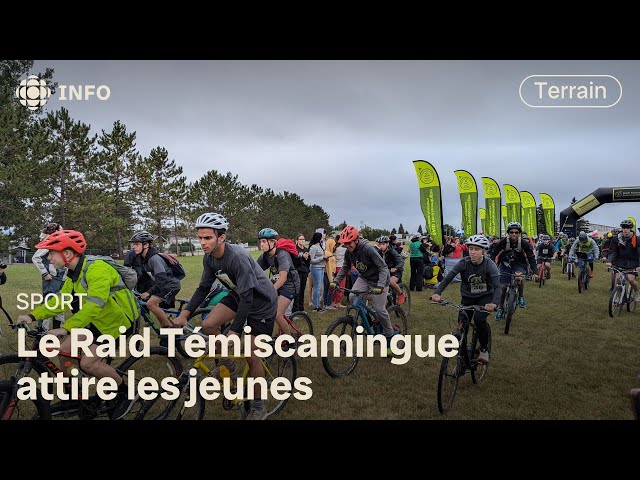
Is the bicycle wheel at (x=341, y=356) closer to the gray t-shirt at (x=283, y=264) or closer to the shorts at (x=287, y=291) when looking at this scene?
the shorts at (x=287, y=291)

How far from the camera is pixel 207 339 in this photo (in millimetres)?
4152

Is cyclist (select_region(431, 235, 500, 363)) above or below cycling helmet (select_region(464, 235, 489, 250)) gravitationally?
below

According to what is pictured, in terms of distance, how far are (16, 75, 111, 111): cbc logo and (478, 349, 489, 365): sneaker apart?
5.40 meters

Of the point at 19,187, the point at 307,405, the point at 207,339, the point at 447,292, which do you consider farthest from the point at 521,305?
the point at 19,187

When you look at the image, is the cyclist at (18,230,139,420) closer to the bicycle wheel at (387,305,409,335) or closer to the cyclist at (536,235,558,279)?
the bicycle wheel at (387,305,409,335)

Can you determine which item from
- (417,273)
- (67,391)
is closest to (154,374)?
(67,391)

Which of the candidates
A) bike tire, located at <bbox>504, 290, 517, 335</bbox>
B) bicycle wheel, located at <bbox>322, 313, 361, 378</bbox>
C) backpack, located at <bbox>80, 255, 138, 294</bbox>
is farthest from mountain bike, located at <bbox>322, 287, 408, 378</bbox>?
bike tire, located at <bbox>504, 290, 517, 335</bbox>

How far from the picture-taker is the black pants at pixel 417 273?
14.4 metres

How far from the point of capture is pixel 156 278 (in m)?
6.14

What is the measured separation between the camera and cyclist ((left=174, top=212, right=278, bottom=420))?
391 cm

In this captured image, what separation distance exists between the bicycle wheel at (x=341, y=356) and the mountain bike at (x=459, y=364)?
1404 mm

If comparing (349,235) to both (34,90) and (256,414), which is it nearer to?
(256,414)

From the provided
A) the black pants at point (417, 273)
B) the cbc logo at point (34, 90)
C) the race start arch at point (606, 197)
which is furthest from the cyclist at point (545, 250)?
the cbc logo at point (34, 90)
